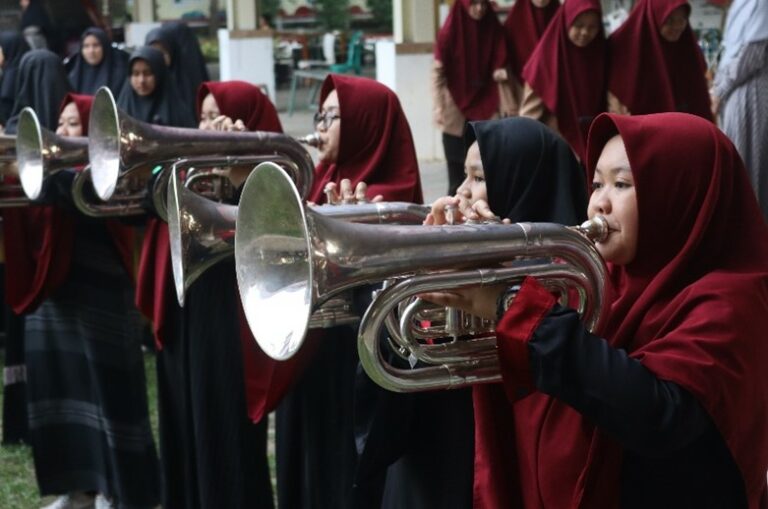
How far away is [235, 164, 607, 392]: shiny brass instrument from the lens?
7.67 feet

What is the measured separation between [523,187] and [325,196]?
4.38 feet

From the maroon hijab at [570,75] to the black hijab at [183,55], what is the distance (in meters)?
1.90

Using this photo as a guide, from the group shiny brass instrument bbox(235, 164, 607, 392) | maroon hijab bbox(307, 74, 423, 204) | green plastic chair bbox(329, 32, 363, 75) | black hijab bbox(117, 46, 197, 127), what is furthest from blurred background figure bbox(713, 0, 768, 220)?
green plastic chair bbox(329, 32, 363, 75)

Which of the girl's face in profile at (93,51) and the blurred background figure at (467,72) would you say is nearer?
the girl's face in profile at (93,51)

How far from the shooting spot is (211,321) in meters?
4.19

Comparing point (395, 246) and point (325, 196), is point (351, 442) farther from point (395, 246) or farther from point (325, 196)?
point (395, 246)

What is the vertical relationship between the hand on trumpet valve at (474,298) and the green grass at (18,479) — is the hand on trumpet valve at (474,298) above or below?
above

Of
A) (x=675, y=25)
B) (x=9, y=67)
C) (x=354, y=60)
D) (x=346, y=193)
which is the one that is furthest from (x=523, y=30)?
(x=354, y=60)

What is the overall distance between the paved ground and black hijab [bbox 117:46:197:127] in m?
3.13

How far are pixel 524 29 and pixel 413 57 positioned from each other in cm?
301

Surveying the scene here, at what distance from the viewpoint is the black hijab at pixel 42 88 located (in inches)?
231

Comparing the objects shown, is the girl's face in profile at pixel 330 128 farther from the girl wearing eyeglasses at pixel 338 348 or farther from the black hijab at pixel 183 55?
the black hijab at pixel 183 55

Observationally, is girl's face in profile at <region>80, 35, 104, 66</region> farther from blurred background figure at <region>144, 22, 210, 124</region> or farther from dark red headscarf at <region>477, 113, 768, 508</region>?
dark red headscarf at <region>477, 113, 768, 508</region>

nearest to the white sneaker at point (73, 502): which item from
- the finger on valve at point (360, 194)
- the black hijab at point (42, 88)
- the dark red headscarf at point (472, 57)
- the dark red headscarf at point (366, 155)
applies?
the dark red headscarf at point (366, 155)
